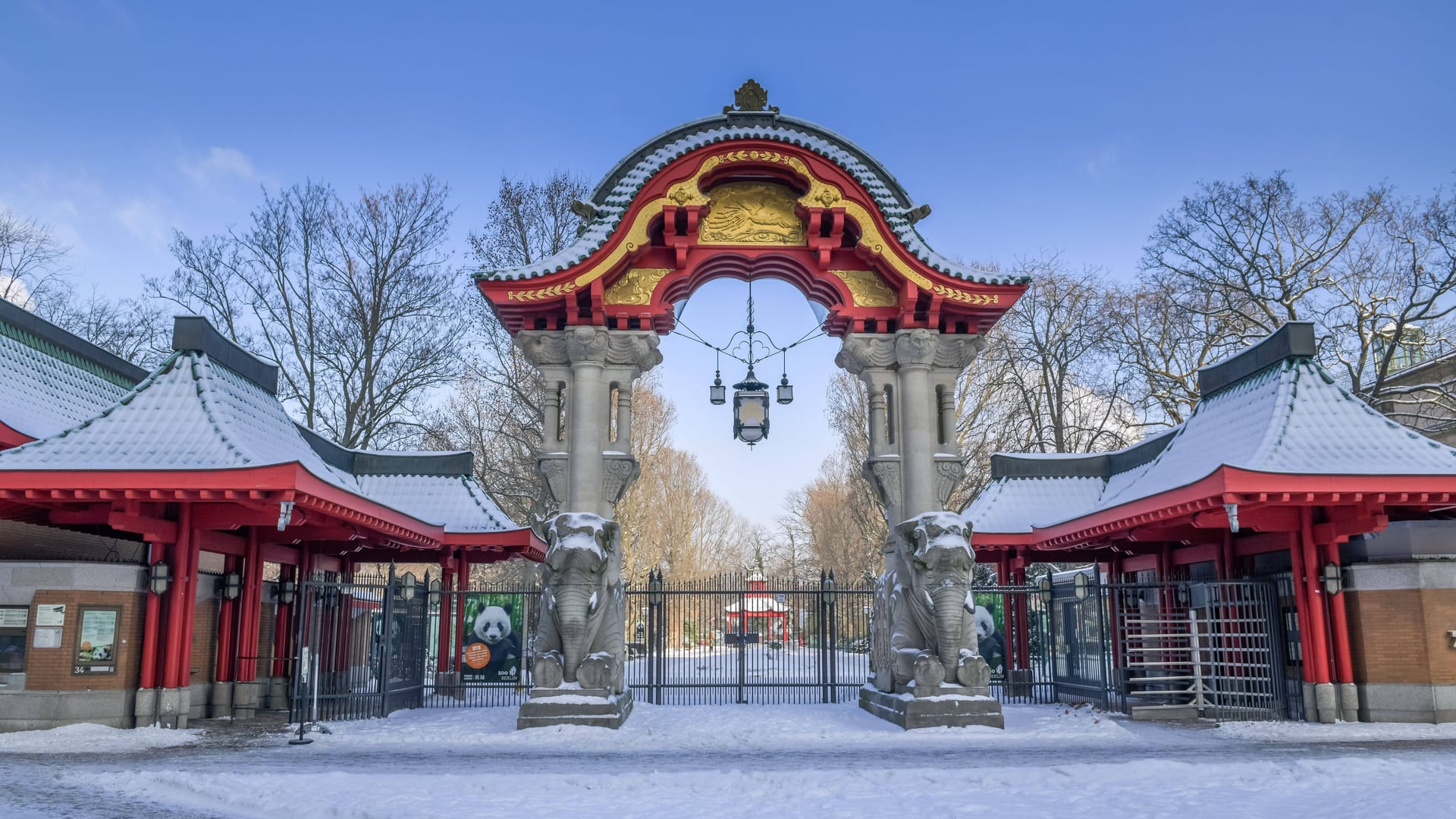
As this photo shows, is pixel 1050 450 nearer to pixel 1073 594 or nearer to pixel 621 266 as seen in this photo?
pixel 1073 594

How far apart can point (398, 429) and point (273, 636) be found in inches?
562

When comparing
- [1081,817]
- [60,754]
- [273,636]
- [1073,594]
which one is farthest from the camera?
[273,636]

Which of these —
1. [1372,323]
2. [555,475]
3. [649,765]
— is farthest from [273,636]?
[1372,323]

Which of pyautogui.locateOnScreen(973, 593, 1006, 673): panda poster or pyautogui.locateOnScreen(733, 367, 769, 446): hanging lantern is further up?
pyautogui.locateOnScreen(733, 367, 769, 446): hanging lantern

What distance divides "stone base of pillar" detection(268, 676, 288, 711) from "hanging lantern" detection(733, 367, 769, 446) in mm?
9324

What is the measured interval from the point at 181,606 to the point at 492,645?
6.82 m

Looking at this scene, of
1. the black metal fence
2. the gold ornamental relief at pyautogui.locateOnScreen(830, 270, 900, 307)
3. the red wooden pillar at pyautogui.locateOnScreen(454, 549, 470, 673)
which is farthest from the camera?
the red wooden pillar at pyautogui.locateOnScreen(454, 549, 470, 673)

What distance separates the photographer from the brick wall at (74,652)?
500 inches

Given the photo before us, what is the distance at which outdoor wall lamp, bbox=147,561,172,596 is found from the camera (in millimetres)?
13297

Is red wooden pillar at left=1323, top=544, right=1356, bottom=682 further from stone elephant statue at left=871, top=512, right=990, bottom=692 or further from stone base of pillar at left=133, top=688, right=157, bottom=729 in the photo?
stone base of pillar at left=133, top=688, right=157, bottom=729

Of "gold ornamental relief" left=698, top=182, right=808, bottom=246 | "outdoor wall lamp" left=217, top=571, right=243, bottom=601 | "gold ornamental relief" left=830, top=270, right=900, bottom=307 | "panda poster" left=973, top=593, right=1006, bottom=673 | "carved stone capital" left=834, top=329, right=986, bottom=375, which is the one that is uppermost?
"gold ornamental relief" left=698, top=182, right=808, bottom=246

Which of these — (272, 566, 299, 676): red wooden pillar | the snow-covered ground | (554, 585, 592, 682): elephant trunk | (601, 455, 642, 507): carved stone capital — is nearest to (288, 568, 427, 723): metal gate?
(272, 566, 299, 676): red wooden pillar

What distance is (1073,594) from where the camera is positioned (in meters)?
16.5

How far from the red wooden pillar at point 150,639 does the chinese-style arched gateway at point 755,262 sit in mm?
5610
